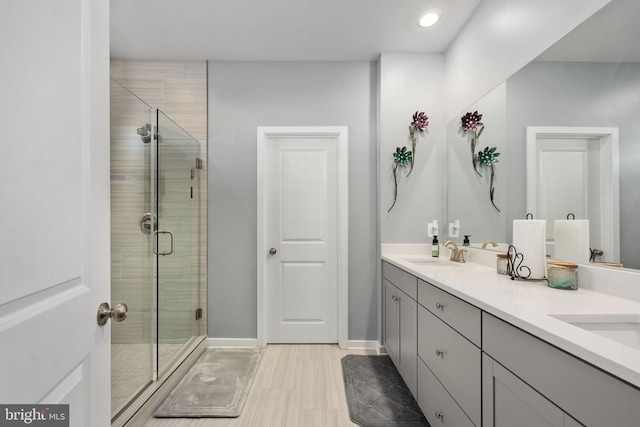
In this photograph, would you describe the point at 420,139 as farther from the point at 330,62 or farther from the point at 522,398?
the point at 522,398

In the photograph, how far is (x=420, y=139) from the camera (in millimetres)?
2596

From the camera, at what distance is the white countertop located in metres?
0.62

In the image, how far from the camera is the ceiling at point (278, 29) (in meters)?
2.04

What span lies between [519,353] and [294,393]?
5.19 ft

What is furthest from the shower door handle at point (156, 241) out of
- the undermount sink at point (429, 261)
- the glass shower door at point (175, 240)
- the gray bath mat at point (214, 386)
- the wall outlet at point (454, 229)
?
the wall outlet at point (454, 229)

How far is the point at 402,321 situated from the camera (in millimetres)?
1979

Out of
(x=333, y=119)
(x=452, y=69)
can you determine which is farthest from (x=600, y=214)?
(x=333, y=119)

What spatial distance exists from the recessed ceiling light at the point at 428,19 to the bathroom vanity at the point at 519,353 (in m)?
1.91

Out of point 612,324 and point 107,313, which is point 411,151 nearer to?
point 612,324

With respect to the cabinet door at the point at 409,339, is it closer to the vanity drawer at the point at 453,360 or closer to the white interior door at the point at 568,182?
the vanity drawer at the point at 453,360

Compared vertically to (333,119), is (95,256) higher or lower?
lower

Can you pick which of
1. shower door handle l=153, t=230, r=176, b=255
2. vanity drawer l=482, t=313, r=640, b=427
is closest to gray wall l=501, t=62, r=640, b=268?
vanity drawer l=482, t=313, r=640, b=427

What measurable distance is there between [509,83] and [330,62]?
1605mm

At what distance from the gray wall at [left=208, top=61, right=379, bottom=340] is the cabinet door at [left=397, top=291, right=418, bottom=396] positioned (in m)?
0.71
